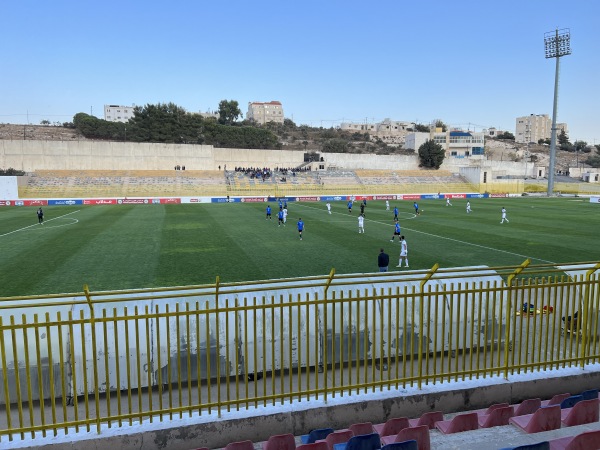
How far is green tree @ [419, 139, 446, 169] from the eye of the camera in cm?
9219

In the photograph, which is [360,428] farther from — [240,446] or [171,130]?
[171,130]

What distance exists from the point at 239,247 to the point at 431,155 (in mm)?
76721

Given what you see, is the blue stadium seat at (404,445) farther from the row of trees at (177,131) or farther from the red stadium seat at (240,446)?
the row of trees at (177,131)

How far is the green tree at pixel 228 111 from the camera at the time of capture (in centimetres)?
13600

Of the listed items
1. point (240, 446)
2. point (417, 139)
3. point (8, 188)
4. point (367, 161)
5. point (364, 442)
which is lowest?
point (240, 446)

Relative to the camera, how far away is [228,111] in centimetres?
13625

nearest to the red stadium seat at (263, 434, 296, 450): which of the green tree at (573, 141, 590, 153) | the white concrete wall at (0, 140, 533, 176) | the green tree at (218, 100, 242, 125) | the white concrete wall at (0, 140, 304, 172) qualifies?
the white concrete wall at (0, 140, 304, 172)

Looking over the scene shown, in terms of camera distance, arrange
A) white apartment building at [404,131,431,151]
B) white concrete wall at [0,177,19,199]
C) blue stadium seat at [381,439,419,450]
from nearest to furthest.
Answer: blue stadium seat at [381,439,419,450]
white concrete wall at [0,177,19,199]
white apartment building at [404,131,431,151]

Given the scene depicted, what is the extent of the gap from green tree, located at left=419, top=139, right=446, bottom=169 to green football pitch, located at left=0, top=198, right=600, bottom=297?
185 feet

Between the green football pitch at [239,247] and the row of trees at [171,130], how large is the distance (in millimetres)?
56454

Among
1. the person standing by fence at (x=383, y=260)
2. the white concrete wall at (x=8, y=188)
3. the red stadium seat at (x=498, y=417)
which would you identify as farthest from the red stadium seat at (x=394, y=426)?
the white concrete wall at (x=8, y=188)

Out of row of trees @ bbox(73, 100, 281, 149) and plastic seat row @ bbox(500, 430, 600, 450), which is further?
row of trees @ bbox(73, 100, 281, 149)

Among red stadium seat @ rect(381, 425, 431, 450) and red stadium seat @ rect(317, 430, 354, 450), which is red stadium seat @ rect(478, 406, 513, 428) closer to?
red stadium seat @ rect(381, 425, 431, 450)

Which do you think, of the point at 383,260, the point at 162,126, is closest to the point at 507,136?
the point at 162,126
